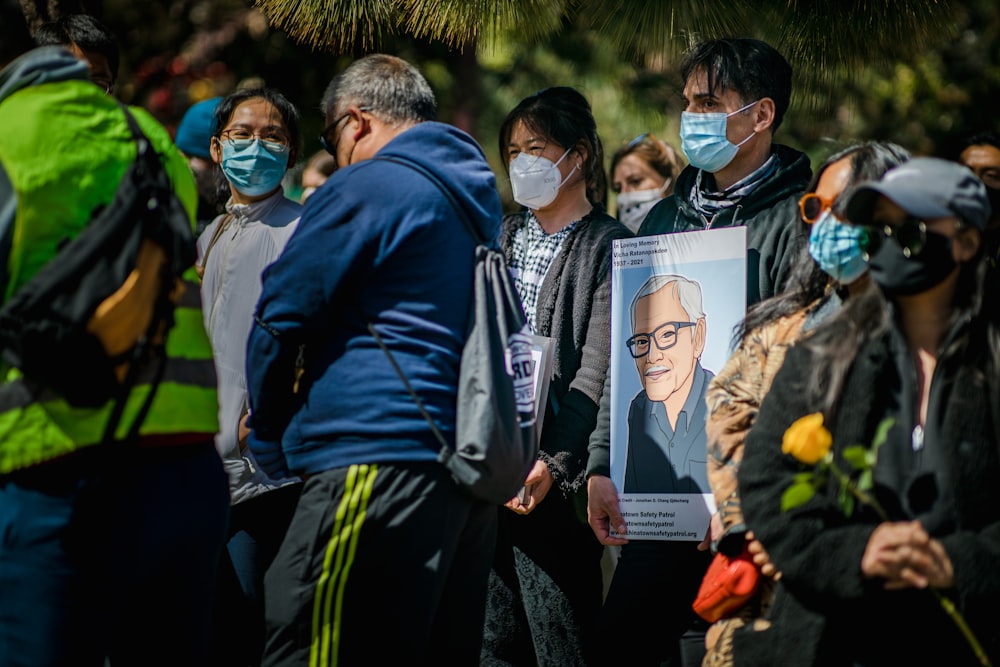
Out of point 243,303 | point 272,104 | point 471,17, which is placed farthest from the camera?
point 272,104

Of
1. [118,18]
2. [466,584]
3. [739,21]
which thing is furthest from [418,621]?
[118,18]

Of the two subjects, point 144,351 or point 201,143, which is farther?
point 201,143

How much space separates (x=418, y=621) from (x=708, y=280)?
56.6 inches

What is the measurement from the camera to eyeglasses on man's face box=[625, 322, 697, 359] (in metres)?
3.77

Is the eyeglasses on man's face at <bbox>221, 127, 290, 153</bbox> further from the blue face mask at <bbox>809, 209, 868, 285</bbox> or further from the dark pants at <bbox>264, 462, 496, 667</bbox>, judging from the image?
the blue face mask at <bbox>809, 209, 868, 285</bbox>

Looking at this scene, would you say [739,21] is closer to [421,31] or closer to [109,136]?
[421,31]

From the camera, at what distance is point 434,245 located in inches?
126

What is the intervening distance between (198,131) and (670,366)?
108 inches

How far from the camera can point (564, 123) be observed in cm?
441

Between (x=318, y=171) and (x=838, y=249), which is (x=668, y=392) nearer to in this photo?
(x=838, y=249)

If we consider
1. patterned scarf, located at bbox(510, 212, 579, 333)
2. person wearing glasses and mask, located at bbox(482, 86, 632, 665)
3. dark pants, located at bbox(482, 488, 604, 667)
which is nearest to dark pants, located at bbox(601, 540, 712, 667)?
dark pants, located at bbox(482, 488, 604, 667)

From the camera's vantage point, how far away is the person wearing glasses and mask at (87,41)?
4.54 metres

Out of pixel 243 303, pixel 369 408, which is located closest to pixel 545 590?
pixel 369 408

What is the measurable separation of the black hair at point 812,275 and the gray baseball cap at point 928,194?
1.78ft
